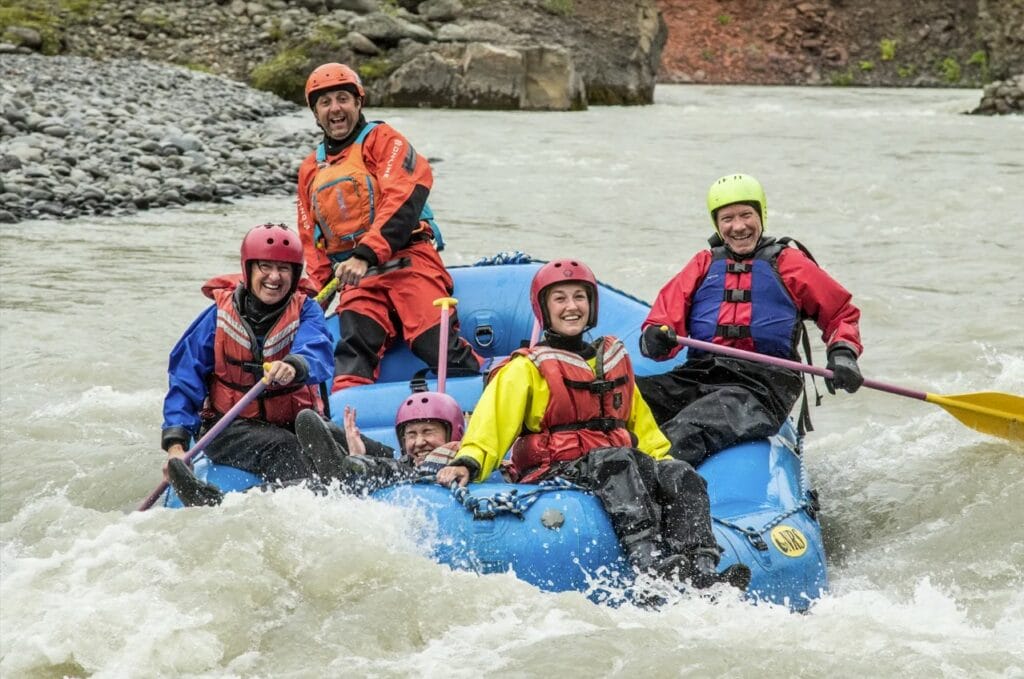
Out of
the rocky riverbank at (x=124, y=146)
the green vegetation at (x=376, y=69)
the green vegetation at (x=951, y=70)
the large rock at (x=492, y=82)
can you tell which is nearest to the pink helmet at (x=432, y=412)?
the rocky riverbank at (x=124, y=146)

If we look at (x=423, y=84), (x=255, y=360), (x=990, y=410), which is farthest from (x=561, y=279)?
(x=423, y=84)

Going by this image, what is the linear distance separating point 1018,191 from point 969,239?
243 centimetres

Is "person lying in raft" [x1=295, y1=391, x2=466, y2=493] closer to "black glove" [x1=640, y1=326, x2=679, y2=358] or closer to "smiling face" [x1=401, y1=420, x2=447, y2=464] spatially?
"smiling face" [x1=401, y1=420, x2=447, y2=464]

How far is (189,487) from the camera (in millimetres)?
4434

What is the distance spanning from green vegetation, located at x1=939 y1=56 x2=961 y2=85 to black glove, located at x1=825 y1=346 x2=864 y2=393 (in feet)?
103

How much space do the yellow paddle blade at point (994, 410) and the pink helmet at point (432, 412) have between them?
193cm

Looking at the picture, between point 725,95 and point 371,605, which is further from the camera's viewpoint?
point 725,95

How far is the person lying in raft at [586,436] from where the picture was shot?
4.14 metres

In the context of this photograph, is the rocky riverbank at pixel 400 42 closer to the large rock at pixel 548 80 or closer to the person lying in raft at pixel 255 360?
the large rock at pixel 548 80

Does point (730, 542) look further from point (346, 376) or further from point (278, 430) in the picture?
point (346, 376)

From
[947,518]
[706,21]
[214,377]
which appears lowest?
[947,518]

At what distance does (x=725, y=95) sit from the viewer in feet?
98.7

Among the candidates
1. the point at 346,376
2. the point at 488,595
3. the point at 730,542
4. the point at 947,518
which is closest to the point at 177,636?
the point at 488,595

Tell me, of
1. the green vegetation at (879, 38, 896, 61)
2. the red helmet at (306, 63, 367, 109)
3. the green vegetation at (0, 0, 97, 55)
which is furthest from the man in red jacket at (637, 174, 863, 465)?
the green vegetation at (879, 38, 896, 61)
